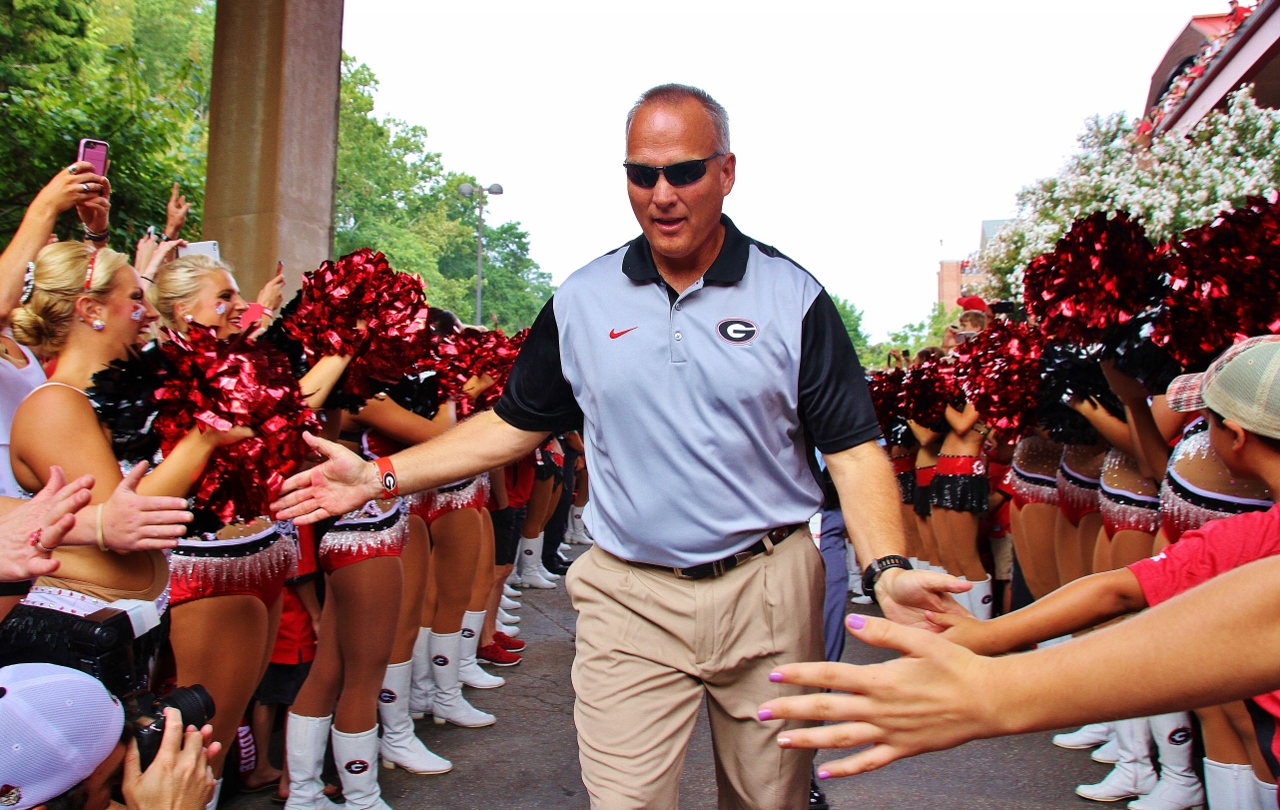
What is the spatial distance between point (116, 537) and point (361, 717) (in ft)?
6.24

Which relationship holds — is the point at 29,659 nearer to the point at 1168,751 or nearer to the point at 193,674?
the point at 193,674

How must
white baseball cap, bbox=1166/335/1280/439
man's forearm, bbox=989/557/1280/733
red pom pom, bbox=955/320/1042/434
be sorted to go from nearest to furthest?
man's forearm, bbox=989/557/1280/733 < white baseball cap, bbox=1166/335/1280/439 < red pom pom, bbox=955/320/1042/434

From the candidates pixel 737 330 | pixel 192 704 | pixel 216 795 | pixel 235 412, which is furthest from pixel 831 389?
pixel 216 795

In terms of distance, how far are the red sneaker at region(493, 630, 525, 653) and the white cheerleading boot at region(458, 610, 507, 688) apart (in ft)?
2.94

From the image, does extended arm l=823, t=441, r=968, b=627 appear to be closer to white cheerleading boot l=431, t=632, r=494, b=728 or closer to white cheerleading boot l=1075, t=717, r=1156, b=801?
white cheerleading boot l=1075, t=717, r=1156, b=801

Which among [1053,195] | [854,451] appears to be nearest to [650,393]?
[854,451]

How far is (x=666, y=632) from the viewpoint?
296 cm

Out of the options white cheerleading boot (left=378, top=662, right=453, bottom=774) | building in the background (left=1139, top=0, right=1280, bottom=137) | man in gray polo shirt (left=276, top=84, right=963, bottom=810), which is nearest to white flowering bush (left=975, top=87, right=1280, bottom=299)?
building in the background (left=1139, top=0, right=1280, bottom=137)

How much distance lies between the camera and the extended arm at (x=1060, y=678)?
1.36m

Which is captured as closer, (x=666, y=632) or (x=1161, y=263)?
(x=666, y=632)

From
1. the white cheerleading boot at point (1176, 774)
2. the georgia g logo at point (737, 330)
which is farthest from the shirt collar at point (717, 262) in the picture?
the white cheerleading boot at point (1176, 774)

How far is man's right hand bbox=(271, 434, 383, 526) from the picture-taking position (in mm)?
2998

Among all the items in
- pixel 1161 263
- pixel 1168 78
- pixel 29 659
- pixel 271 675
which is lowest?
pixel 271 675

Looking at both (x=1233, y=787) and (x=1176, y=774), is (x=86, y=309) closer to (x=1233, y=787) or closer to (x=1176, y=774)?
(x=1233, y=787)
